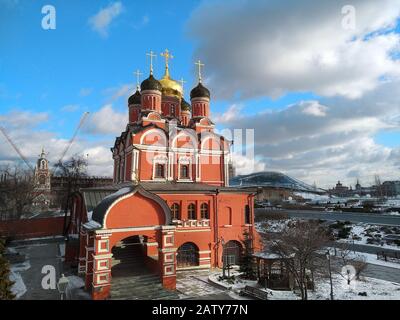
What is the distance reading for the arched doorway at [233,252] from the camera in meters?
20.0

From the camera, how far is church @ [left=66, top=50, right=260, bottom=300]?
547 inches

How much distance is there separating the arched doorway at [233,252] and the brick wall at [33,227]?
20055mm

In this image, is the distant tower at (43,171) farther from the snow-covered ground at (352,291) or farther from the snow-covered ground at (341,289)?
the snow-covered ground at (352,291)

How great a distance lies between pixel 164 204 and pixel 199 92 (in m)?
14.2

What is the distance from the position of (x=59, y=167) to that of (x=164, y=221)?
32.1 metres

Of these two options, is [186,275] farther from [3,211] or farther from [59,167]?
[59,167]

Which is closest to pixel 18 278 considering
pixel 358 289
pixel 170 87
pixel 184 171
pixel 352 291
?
pixel 184 171

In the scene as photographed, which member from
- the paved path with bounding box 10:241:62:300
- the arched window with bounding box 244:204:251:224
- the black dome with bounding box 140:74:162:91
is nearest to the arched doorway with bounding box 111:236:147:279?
the paved path with bounding box 10:241:62:300

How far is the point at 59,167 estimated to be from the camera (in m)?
41.4

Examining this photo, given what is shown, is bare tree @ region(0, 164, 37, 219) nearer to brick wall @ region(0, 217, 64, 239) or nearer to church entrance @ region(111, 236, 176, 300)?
brick wall @ region(0, 217, 64, 239)

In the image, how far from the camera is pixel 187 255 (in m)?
19.0

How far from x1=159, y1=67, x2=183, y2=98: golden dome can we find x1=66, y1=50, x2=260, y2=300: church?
0.31ft
